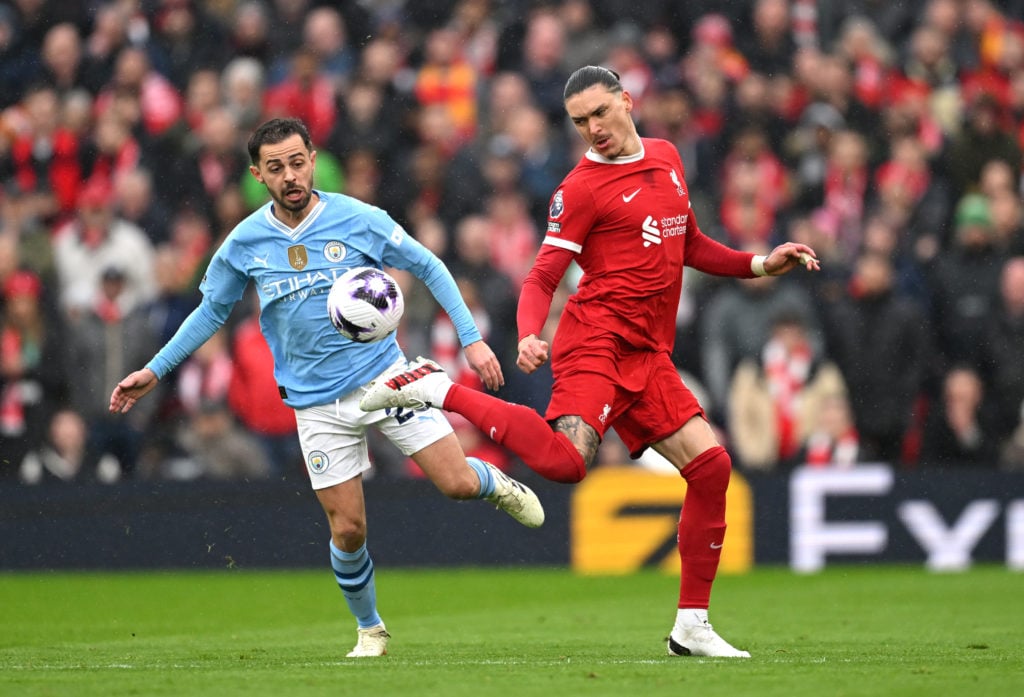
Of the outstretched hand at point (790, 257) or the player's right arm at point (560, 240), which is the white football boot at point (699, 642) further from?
the outstretched hand at point (790, 257)

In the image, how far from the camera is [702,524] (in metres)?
8.41

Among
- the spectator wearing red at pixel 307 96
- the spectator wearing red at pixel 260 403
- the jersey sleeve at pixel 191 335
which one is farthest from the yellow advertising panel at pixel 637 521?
the jersey sleeve at pixel 191 335

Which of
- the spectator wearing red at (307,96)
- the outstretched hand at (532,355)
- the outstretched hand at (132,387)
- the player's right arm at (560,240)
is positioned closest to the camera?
the outstretched hand at (532,355)

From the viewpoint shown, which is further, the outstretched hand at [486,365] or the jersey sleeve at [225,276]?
the jersey sleeve at [225,276]

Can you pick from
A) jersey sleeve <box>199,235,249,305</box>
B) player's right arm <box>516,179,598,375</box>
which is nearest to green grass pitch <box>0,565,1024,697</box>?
player's right arm <box>516,179,598,375</box>

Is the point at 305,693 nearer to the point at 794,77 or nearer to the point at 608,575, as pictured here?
the point at 608,575

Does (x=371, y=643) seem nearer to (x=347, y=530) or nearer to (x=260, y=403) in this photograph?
(x=347, y=530)

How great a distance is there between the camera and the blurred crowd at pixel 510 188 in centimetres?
1491

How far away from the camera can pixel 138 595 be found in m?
13.6

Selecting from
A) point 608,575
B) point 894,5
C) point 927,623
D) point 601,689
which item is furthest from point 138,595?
point 894,5

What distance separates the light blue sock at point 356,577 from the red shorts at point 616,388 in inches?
52.6

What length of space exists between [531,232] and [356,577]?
7493mm

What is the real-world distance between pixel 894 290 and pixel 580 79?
759 centimetres

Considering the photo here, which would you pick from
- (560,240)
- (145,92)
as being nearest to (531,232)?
(145,92)
